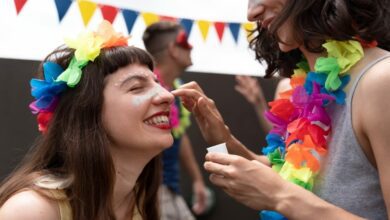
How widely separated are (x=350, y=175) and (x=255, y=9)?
51cm

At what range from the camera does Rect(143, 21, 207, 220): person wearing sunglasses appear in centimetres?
269

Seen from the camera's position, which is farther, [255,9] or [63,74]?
[63,74]

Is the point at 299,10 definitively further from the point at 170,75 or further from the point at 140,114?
the point at 170,75

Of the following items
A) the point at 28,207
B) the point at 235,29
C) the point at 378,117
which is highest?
the point at 378,117

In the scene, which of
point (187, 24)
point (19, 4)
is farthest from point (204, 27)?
point (19, 4)

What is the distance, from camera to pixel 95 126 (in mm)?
1536

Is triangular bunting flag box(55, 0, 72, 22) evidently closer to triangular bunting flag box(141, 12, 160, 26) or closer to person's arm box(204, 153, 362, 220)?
triangular bunting flag box(141, 12, 160, 26)

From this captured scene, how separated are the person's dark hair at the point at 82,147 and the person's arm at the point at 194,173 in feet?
5.09

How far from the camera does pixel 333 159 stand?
1.22 meters

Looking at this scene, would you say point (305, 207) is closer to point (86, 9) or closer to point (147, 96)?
point (147, 96)

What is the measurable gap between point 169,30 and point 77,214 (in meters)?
1.80

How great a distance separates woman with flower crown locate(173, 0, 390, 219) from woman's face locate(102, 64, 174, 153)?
1.21 feet

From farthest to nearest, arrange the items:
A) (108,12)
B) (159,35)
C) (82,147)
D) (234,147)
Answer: (159,35) < (108,12) < (234,147) < (82,147)

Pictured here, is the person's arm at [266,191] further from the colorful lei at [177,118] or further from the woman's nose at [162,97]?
the colorful lei at [177,118]
